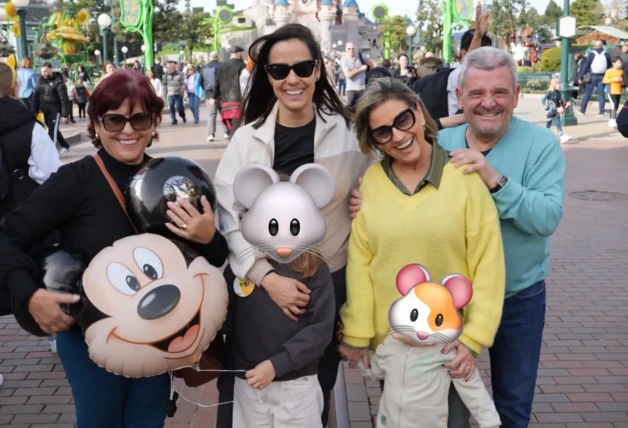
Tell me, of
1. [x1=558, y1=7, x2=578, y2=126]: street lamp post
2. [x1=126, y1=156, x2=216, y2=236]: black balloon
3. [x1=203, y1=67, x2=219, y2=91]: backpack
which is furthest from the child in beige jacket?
[x1=558, y1=7, x2=578, y2=126]: street lamp post

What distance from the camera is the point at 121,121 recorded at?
239 cm

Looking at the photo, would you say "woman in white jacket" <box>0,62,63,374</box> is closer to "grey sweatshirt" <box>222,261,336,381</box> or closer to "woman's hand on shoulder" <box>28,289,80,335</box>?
"woman's hand on shoulder" <box>28,289,80,335</box>

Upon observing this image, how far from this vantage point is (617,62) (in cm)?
1803

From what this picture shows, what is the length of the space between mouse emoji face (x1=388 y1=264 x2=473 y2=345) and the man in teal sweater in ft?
0.55

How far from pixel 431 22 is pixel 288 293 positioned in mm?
61048

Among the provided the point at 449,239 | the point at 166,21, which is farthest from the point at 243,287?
the point at 166,21

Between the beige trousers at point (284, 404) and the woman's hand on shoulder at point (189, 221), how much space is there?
2.09 ft

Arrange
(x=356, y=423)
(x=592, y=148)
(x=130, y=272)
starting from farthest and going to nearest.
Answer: (x=592, y=148), (x=356, y=423), (x=130, y=272)

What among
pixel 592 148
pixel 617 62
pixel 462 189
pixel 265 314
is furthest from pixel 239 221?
pixel 617 62

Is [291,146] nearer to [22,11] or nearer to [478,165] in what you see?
[478,165]

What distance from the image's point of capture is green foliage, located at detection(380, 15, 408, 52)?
71812 millimetres

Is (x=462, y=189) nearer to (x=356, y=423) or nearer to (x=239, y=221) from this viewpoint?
(x=239, y=221)

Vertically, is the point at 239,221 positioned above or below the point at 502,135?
below

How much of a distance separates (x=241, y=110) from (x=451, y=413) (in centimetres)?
151
